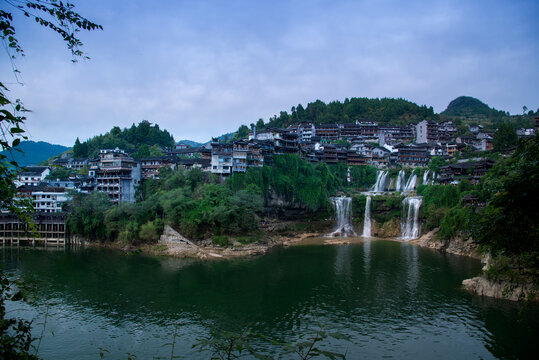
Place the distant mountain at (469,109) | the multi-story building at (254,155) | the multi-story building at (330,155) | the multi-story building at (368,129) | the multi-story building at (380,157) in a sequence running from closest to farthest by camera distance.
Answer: the multi-story building at (254,155), the multi-story building at (330,155), the multi-story building at (380,157), the multi-story building at (368,129), the distant mountain at (469,109)

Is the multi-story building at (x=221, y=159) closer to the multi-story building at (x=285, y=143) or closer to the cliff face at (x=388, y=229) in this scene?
the multi-story building at (x=285, y=143)

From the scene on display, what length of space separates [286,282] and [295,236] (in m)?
19.8

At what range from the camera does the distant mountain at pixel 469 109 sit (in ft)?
387

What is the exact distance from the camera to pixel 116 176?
4822 centimetres

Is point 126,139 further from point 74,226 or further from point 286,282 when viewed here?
point 286,282

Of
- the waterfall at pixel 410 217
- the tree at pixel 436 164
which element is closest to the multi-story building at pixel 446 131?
the tree at pixel 436 164

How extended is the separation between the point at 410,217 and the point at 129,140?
65.6 meters

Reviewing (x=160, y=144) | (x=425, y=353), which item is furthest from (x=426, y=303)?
(x=160, y=144)

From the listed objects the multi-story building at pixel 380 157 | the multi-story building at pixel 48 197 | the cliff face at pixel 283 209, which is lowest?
the cliff face at pixel 283 209

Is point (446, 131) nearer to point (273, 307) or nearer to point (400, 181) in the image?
point (400, 181)

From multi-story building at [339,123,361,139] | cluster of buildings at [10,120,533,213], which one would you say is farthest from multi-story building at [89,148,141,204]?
multi-story building at [339,123,361,139]

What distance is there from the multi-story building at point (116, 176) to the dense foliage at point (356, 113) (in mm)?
41966

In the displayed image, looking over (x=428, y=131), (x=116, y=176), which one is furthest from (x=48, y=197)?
(x=428, y=131)

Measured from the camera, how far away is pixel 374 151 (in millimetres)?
65750
